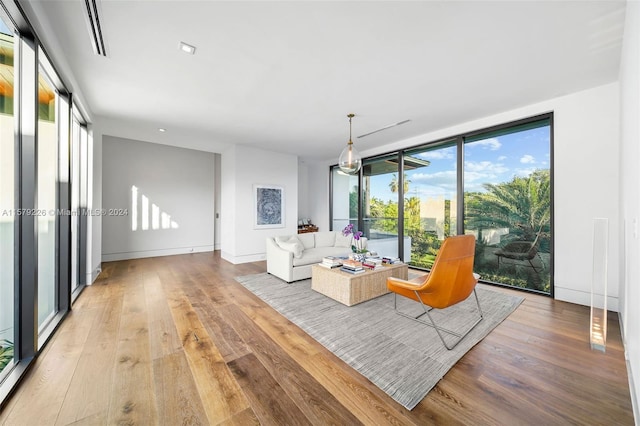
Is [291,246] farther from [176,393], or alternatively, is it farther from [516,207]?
[516,207]

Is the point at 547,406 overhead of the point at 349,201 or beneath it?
beneath

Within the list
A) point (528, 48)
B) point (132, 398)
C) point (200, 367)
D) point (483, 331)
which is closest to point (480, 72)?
point (528, 48)

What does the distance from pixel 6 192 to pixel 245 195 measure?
13.1ft

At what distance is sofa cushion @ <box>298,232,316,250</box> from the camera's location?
4.87 metres

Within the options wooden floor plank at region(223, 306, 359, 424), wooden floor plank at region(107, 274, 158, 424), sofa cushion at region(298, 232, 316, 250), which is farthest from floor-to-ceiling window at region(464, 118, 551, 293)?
wooden floor plank at region(107, 274, 158, 424)

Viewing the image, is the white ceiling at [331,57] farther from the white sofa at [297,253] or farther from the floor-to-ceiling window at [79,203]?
the white sofa at [297,253]

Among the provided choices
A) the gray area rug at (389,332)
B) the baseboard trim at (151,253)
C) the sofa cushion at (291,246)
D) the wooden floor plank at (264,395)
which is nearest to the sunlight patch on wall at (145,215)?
the baseboard trim at (151,253)

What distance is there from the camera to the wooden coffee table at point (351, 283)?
3029mm

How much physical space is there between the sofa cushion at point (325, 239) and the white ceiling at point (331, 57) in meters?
2.32

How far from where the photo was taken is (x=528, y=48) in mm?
2236

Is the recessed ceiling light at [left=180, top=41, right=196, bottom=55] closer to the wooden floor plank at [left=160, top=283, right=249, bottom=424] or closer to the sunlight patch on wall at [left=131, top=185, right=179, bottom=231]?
the wooden floor plank at [left=160, top=283, right=249, bottom=424]

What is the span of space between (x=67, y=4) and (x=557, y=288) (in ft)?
19.0

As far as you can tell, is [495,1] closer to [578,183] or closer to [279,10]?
[279,10]

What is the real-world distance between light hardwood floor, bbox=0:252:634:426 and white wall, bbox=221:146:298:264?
2.83 metres
